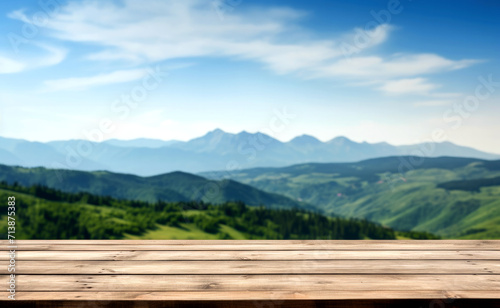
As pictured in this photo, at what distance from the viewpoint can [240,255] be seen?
237cm

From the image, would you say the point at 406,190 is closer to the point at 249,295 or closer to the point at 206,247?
the point at 206,247

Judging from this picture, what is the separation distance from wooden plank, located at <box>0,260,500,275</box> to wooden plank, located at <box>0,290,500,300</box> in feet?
0.99

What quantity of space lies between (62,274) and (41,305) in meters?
0.37

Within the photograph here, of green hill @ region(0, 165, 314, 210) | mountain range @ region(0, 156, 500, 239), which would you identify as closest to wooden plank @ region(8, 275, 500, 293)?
mountain range @ region(0, 156, 500, 239)

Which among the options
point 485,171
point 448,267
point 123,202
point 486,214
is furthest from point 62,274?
point 485,171

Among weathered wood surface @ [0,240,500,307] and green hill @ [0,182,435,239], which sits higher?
weathered wood surface @ [0,240,500,307]

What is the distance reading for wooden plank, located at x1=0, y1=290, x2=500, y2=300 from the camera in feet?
5.39

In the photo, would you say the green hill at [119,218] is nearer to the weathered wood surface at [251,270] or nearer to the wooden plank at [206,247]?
the wooden plank at [206,247]

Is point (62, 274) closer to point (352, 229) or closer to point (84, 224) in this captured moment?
point (84, 224)

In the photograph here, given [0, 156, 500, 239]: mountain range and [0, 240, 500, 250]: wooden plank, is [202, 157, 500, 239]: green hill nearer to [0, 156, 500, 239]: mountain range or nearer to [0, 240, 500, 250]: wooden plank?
[0, 156, 500, 239]: mountain range

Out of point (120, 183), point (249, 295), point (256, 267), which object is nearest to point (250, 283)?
point (249, 295)

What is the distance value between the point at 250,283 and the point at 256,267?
0.88 ft

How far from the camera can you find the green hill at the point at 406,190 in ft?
290

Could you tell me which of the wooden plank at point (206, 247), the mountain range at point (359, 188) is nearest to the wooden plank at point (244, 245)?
the wooden plank at point (206, 247)
